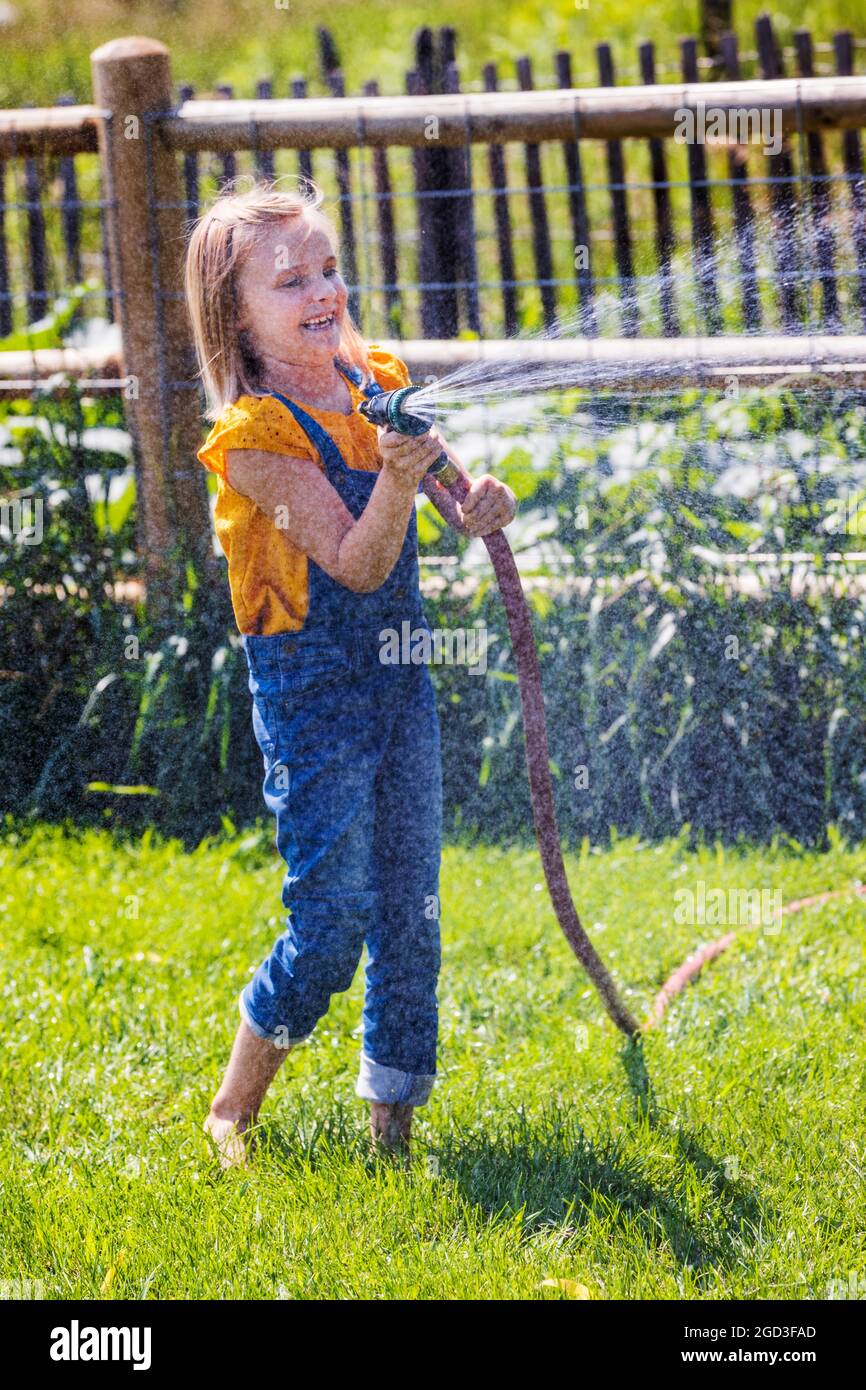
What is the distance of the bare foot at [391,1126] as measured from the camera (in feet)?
8.87

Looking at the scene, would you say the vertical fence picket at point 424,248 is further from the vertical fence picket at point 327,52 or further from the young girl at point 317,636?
the young girl at point 317,636

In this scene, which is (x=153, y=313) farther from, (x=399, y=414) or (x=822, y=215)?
(x=822, y=215)

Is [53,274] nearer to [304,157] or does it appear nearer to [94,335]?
[94,335]

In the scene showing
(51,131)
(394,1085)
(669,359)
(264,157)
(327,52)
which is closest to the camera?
(394,1085)

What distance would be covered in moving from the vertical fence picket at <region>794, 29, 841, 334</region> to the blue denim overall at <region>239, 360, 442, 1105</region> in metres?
2.19

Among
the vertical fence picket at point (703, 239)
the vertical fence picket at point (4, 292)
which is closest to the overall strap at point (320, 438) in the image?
the vertical fence picket at point (703, 239)

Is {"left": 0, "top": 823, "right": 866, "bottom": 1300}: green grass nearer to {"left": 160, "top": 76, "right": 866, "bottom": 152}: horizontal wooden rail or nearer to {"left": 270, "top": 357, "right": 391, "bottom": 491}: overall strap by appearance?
{"left": 270, "top": 357, "right": 391, "bottom": 491}: overall strap

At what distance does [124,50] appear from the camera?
4211 millimetres

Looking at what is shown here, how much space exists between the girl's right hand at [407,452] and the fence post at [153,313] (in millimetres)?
1995

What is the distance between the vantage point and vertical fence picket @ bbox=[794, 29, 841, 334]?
4840mm

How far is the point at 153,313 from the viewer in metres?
4.27

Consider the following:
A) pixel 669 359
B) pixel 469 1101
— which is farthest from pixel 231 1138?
pixel 669 359

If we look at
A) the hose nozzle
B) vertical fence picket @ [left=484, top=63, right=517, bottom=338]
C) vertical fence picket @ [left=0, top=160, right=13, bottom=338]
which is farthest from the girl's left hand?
vertical fence picket @ [left=0, top=160, right=13, bottom=338]

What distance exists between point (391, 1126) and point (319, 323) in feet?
4.40
